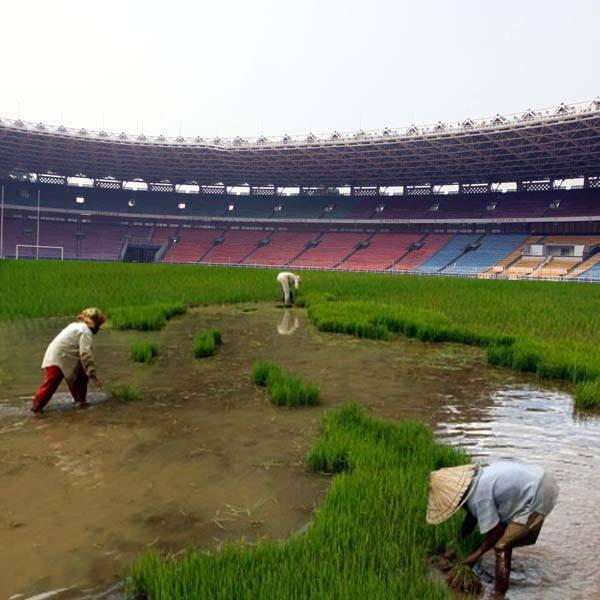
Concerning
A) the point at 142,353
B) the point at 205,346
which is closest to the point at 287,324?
the point at 205,346

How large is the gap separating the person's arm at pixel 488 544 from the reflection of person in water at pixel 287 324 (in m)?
9.92

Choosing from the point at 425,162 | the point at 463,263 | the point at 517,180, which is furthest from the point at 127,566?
the point at 517,180

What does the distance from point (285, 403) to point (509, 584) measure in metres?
4.00

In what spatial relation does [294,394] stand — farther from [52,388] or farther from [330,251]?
[330,251]

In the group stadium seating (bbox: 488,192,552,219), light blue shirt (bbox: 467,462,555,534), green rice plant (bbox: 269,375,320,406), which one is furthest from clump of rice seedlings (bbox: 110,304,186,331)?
stadium seating (bbox: 488,192,552,219)

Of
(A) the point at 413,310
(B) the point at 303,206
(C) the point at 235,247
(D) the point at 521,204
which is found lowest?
(A) the point at 413,310

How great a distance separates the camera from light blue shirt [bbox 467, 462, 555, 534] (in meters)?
3.04

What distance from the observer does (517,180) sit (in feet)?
200

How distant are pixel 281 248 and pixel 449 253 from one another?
19387mm

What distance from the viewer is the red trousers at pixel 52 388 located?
21.5 feet

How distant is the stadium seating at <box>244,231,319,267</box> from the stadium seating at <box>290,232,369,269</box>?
4.17 ft

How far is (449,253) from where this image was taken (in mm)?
57094

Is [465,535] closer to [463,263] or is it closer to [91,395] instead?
[91,395]

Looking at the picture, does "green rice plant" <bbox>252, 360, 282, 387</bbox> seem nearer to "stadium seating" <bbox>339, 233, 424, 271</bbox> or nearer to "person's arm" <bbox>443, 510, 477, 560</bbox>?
"person's arm" <bbox>443, 510, 477, 560</bbox>
